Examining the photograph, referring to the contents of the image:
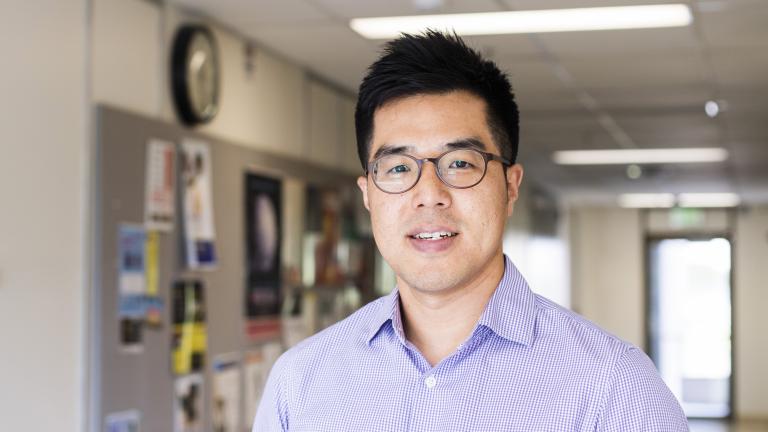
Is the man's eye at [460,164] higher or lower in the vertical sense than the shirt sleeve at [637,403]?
higher

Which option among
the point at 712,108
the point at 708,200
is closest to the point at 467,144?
the point at 712,108

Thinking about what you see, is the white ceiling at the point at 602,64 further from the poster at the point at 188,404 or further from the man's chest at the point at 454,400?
the man's chest at the point at 454,400

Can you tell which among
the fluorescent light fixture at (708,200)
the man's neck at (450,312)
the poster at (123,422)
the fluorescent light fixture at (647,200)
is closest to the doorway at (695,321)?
the fluorescent light fixture at (708,200)

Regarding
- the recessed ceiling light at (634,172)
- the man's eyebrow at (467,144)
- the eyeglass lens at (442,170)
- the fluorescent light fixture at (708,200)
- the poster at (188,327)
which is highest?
the recessed ceiling light at (634,172)

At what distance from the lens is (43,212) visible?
366cm

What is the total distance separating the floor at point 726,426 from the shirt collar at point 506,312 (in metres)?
13.5

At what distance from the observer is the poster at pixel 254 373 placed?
551 cm

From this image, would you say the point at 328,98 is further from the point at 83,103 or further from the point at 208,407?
the point at 83,103

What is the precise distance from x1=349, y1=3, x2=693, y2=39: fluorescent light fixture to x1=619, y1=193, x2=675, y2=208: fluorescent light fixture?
10.1 metres

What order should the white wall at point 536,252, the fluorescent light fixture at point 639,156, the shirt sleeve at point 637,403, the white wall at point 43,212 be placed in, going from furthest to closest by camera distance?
1. the white wall at point 536,252
2. the fluorescent light fixture at point 639,156
3. the white wall at point 43,212
4. the shirt sleeve at point 637,403

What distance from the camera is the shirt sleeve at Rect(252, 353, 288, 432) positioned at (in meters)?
1.78

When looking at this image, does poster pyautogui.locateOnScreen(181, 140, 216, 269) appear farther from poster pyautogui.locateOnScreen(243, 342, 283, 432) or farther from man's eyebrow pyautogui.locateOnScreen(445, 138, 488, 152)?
man's eyebrow pyautogui.locateOnScreen(445, 138, 488, 152)

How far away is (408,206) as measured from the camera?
5.51ft

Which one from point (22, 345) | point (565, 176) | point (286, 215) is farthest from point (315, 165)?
point (565, 176)
